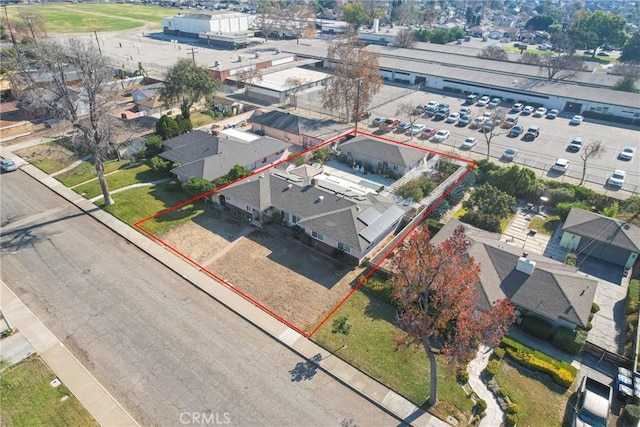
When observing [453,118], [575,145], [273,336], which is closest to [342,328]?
[273,336]

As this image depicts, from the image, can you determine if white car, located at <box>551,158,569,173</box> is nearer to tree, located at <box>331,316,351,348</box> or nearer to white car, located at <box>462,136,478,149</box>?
white car, located at <box>462,136,478,149</box>

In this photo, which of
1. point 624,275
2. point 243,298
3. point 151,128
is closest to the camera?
point 243,298

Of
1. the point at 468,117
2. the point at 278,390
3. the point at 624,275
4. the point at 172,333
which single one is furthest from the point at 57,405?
the point at 468,117

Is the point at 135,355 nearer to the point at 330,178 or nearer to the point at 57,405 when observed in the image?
the point at 57,405

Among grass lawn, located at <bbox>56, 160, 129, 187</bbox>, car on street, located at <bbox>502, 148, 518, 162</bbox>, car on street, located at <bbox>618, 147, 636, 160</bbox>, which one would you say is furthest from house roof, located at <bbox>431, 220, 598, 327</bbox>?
grass lawn, located at <bbox>56, 160, 129, 187</bbox>

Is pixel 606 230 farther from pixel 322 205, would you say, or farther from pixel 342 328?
pixel 342 328

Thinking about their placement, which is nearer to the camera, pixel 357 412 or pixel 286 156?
pixel 357 412
